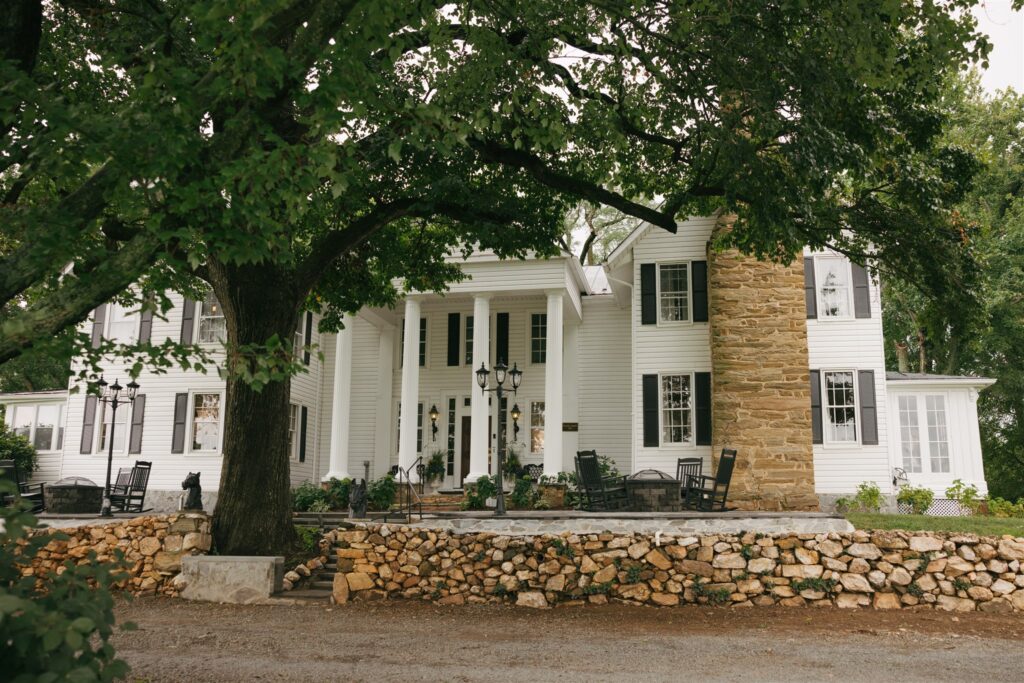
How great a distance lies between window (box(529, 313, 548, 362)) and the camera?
20453 mm

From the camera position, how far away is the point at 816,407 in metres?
17.1

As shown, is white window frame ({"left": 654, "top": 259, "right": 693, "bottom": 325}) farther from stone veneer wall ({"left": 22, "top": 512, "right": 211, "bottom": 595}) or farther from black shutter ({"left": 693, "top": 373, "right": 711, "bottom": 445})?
stone veneer wall ({"left": 22, "top": 512, "right": 211, "bottom": 595})

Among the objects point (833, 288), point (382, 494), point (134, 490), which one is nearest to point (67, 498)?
point (134, 490)

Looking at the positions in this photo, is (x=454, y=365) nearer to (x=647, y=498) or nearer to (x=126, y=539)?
(x=647, y=498)

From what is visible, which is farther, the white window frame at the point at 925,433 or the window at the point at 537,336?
the window at the point at 537,336

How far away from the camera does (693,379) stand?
1733 centimetres

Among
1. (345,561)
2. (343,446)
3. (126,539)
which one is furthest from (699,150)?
(343,446)

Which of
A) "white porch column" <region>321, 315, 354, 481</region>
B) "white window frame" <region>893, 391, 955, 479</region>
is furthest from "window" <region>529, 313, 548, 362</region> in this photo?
"white window frame" <region>893, 391, 955, 479</region>

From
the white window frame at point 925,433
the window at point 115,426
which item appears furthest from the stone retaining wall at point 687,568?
the window at point 115,426

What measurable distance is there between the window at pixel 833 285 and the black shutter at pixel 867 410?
4.94 ft

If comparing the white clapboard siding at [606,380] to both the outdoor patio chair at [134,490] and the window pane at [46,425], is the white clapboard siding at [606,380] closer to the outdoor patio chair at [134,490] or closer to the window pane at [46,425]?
the outdoor patio chair at [134,490]

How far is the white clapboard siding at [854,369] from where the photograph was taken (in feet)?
55.0

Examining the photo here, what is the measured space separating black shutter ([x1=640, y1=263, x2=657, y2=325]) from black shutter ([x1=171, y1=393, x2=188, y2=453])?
468 inches

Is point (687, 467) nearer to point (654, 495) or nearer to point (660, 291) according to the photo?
point (654, 495)
